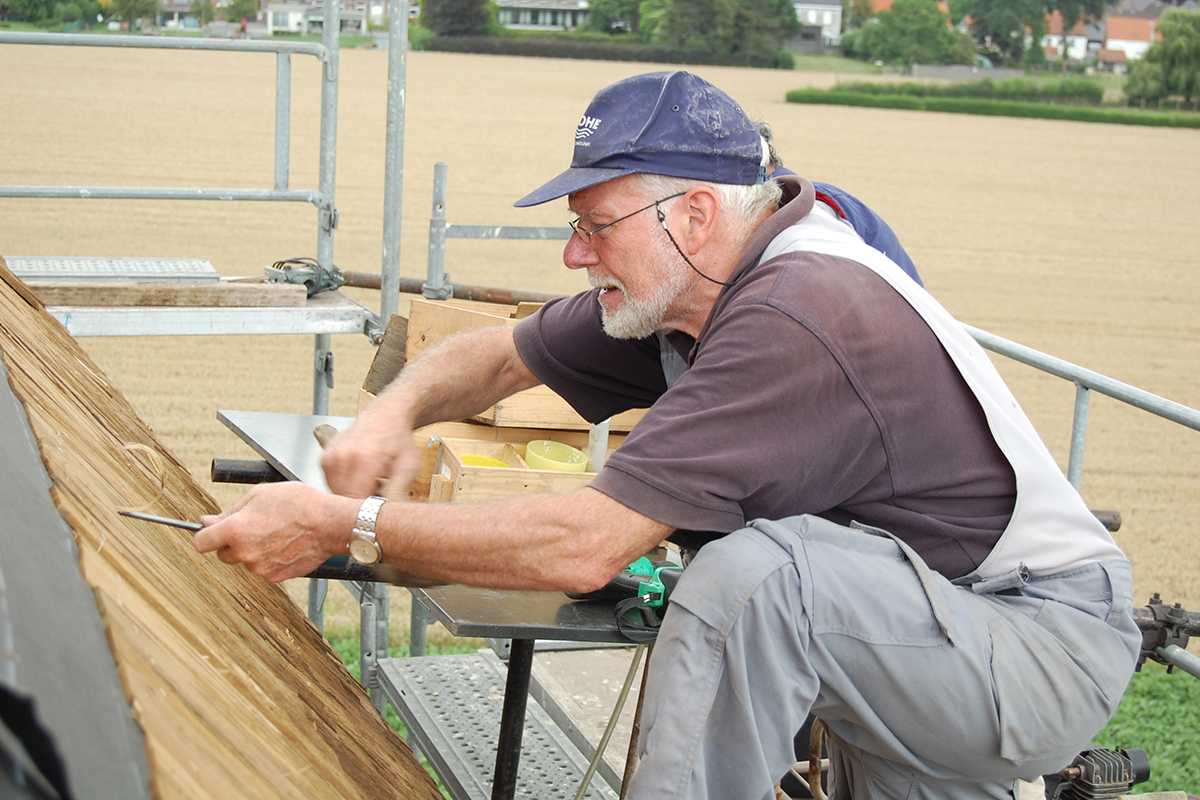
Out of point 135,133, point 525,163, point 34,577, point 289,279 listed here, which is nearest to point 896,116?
point 525,163

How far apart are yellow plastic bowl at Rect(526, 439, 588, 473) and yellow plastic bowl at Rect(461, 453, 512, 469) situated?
98 millimetres

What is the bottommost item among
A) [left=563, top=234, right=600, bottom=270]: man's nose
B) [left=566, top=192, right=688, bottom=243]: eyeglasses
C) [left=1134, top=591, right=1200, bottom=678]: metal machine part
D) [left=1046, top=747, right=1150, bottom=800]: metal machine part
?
[left=1046, top=747, right=1150, bottom=800]: metal machine part

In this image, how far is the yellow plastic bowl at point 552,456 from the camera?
404cm

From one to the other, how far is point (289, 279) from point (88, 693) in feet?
16.8

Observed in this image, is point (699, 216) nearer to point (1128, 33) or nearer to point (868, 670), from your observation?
point (868, 670)

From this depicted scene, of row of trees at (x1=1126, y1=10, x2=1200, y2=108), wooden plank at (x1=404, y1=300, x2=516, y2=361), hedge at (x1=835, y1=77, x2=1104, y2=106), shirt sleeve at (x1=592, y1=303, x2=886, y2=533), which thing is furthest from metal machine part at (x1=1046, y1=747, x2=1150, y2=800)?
row of trees at (x1=1126, y1=10, x2=1200, y2=108)

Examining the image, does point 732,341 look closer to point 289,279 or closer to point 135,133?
point 289,279

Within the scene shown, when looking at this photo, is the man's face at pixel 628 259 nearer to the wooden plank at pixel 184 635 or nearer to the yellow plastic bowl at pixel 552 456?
the wooden plank at pixel 184 635

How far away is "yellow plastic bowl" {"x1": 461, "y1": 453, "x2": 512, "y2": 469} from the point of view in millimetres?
3762

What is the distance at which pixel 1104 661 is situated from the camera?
8.66 feet

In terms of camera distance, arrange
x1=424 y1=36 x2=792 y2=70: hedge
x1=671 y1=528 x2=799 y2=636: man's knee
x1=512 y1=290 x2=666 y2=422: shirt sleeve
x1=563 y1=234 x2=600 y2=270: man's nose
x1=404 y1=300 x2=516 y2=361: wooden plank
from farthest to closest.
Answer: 1. x1=424 y1=36 x2=792 y2=70: hedge
2. x1=404 y1=300 x2=516 y2=361: wooden plank
3. x1=512 y1=290 x2=666 y2=422: shirt sleeve
4. x1=563 y1=234 x2=600 y2=270: man's nose
5. x1=671 y1=528 x2=799 y2=636: man's knee

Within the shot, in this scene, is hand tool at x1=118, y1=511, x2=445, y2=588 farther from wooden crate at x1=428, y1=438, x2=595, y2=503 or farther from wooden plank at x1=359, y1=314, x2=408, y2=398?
wooden plank at x1=359, y1=314, x2=408, y2=398

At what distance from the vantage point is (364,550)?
2.56 metres

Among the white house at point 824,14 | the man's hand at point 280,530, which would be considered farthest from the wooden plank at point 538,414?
the white house at point 824,14
